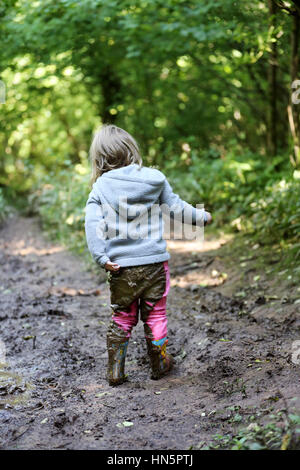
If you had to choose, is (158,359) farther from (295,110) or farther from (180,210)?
(295,110)

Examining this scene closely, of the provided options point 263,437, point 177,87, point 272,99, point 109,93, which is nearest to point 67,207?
point 272,99

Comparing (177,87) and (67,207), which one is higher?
(177,87)

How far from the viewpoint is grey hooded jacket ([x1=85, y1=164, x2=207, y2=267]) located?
3020 millimetres

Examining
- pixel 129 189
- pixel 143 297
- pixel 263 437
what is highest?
pixel 129 189

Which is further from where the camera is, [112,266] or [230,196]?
[230,196]

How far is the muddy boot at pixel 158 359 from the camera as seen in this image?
3137mm

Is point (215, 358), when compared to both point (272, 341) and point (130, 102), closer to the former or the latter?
point (272, 341)

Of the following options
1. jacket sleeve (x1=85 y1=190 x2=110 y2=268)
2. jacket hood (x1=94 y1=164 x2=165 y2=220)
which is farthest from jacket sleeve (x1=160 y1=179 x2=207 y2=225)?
jacket sleeve (x1=85 y1=190 x2=110 y2=268)

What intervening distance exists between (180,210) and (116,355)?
Result: 1.02 meters

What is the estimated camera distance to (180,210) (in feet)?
10.2

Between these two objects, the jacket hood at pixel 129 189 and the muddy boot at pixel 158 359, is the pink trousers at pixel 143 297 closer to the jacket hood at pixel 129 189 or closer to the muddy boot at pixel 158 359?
the muddy boot at pixel 158 359

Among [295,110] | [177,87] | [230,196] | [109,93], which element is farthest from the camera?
[109,93]

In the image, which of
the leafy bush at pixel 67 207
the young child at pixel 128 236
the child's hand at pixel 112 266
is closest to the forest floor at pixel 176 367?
the young child at pixel 128 236
